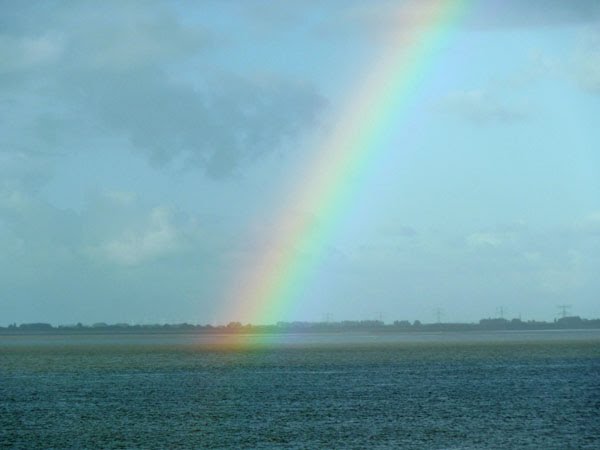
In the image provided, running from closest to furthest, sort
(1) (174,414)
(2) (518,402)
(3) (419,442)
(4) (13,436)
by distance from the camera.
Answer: (3) (419,442) → (4) (13,436) → (1) (174,414) → (2) (518,402)

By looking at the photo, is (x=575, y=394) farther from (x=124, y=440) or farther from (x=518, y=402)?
(x=124, y=440)

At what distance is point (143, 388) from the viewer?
111125 millimetres

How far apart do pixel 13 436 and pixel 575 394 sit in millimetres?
50546

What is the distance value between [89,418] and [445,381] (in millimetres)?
48730

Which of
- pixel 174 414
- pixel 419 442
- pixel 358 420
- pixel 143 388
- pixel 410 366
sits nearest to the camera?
pixel 419 442

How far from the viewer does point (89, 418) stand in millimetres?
79562

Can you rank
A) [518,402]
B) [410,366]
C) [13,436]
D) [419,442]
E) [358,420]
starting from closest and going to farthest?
[419,442] → [13,436] → [358,420] → [518,402] → [410,366]

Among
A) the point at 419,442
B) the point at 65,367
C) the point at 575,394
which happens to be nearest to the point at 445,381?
the point at 575,394

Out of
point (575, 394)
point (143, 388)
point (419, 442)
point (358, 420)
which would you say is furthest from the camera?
point (143, 388)

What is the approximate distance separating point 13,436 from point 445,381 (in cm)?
5912

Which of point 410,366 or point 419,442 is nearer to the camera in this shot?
point 419,442

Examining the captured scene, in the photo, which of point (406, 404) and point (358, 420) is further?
point (406, 404)

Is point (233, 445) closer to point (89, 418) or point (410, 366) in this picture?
point (89, 418)

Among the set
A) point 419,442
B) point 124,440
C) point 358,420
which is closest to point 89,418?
point 124,440
